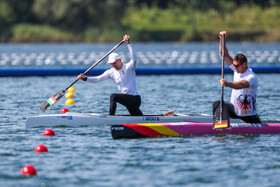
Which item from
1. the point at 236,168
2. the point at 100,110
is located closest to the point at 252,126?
the point at 236,168

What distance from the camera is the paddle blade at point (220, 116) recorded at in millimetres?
13211

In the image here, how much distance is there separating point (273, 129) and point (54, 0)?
71.5 m

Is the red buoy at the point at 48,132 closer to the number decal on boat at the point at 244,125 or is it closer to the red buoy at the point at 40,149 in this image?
the red buoy at the point at 40,149

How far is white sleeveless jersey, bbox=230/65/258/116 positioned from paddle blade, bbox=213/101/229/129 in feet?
0.85

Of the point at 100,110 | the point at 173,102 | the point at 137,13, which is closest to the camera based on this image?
the point at 100,110

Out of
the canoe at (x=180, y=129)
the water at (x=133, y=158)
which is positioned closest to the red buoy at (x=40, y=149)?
the water at (x=133, y=158)

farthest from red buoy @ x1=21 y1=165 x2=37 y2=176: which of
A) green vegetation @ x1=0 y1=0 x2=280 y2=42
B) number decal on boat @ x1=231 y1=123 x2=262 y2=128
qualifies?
green vegetation @ x1=0 y1=0 x2=280 y2=42

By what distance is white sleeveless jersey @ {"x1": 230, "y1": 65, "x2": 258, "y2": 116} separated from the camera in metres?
13.1

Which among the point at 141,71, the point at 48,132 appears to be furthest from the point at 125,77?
the point at 141,71

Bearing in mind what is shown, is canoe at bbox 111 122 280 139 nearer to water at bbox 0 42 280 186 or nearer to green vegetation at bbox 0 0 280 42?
water at bbox 0 42 280 186

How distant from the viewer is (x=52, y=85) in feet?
88.9

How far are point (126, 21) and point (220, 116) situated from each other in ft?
264

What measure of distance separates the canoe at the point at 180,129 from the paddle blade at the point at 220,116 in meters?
0.21

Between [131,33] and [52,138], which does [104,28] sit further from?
[52,138]
